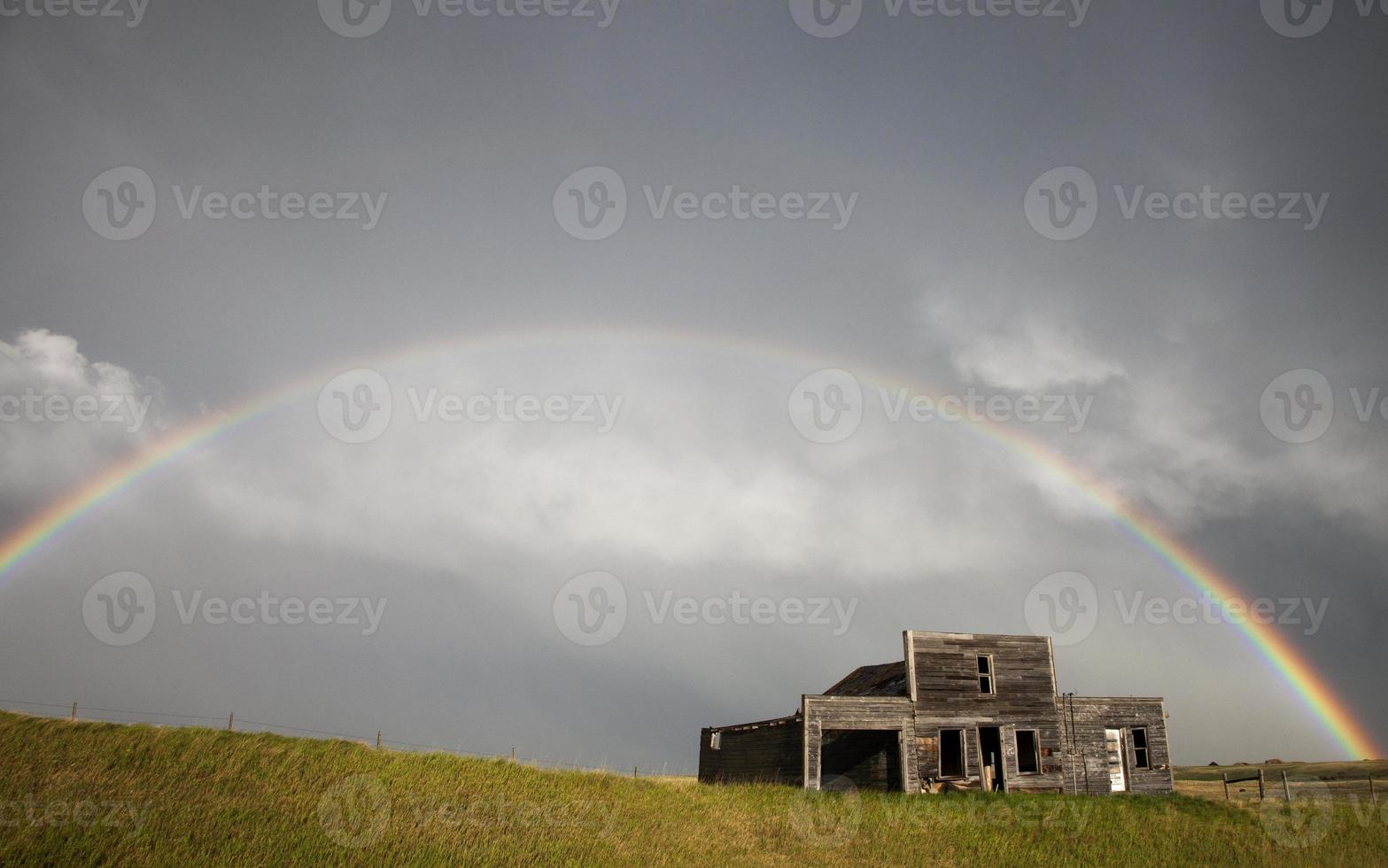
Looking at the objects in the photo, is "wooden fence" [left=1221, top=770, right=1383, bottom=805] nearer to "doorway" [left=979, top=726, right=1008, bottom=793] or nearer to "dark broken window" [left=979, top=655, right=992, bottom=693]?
"doorway" [left=979, top=726, right=1008, bottom=793]

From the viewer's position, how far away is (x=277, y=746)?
87.3ft

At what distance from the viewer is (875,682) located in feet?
123

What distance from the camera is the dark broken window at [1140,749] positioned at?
36.1 m

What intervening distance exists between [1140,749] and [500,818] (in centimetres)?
2843

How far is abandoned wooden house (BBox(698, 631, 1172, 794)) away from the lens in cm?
3269

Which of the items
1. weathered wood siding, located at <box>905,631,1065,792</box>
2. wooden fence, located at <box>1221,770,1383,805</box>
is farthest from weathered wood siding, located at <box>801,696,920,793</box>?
wooden fence, located at <box>1221,770,1383,805</box>

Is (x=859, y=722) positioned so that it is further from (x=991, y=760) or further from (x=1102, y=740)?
(x=1102, y=740)

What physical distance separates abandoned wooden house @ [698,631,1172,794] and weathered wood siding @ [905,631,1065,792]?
0.04 meters
